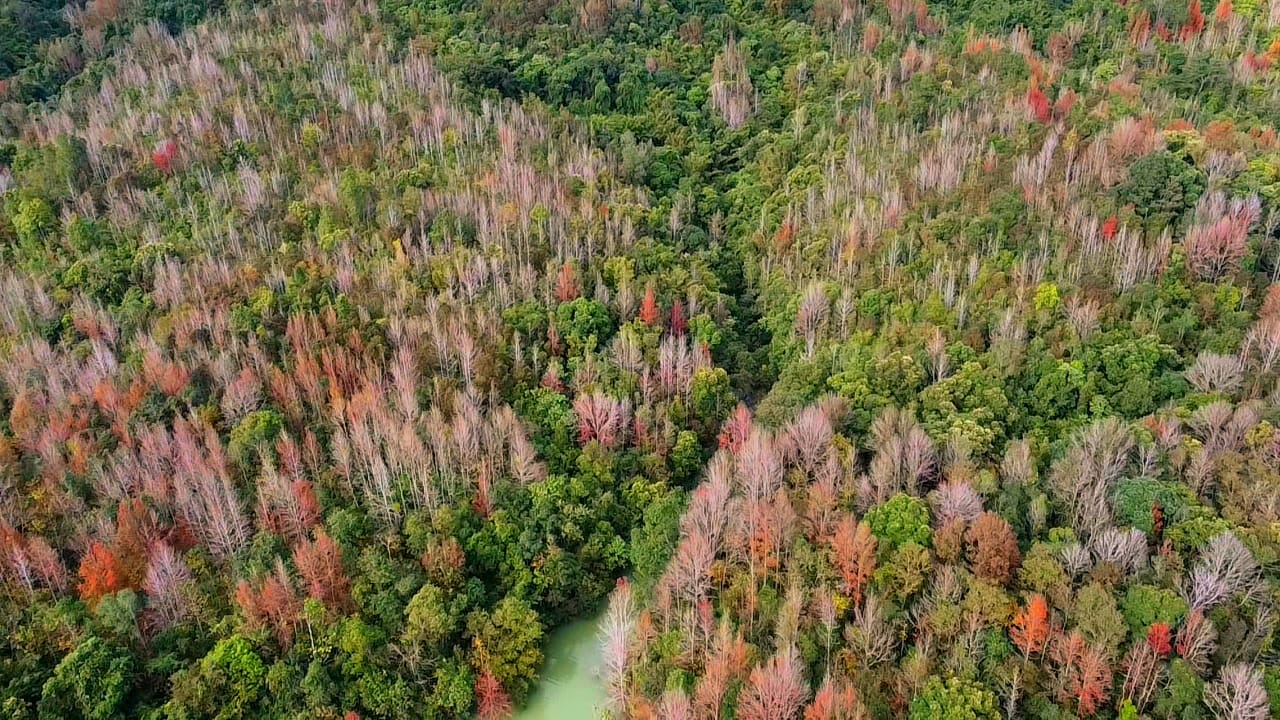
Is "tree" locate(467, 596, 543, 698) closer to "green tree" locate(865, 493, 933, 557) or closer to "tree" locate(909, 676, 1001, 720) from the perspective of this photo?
"green tree" locate(865, 493, 933, 557)

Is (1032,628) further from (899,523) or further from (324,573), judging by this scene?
(324,573)

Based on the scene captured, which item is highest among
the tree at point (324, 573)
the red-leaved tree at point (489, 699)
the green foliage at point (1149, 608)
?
the green foliage at point (1149, 608)

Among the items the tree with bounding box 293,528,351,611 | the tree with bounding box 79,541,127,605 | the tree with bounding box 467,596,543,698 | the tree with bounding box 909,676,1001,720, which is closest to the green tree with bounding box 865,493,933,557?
the tree with bounding box 909,676,1001,720

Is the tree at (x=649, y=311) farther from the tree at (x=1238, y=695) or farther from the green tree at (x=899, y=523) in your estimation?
the tree at (x=1238, y=695)

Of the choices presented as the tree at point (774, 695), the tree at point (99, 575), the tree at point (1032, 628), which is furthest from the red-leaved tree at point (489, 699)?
the tree at point (1032, 628)

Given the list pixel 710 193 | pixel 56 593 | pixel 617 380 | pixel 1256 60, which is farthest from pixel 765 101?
pixel 56 593

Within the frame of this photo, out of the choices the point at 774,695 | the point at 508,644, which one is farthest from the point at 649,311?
the point at 774,695

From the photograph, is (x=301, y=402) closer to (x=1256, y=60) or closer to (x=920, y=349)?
(x=920, y=349)
